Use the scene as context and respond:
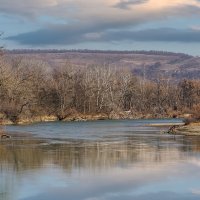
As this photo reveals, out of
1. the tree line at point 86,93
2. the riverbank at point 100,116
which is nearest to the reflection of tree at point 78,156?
the tree line at point 86,93

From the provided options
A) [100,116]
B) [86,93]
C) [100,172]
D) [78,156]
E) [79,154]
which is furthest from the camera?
[86,93]

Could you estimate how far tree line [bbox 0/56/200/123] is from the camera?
315 feet

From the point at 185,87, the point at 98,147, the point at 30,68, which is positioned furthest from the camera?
the point at 185,87

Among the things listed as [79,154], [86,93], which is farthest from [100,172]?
[86,93]

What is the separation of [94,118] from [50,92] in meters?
12.2

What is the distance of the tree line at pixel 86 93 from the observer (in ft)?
315

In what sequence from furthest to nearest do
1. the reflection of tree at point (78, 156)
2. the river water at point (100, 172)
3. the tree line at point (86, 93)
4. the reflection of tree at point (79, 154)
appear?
the tree line at point (86, 93), the reflection of tree at point (79, 154), the reflection of tree at point (78, 156), the river water at point (100, 172)

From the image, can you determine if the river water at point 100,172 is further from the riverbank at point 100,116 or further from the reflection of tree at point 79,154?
the riverbank at point 100,116

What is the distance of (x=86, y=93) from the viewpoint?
113875 mm

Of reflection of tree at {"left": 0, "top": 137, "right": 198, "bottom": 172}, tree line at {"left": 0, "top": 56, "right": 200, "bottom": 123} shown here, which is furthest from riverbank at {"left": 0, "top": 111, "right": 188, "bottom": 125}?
reflection of tree at {"left": 0, "top": 137, "right": 198, "bottom": 172}

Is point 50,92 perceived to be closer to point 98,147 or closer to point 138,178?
point 98,147

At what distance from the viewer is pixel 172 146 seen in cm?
3816

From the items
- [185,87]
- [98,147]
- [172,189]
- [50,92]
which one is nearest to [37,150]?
[98,147]

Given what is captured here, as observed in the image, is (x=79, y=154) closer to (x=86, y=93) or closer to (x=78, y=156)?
(x=78, y=156)
